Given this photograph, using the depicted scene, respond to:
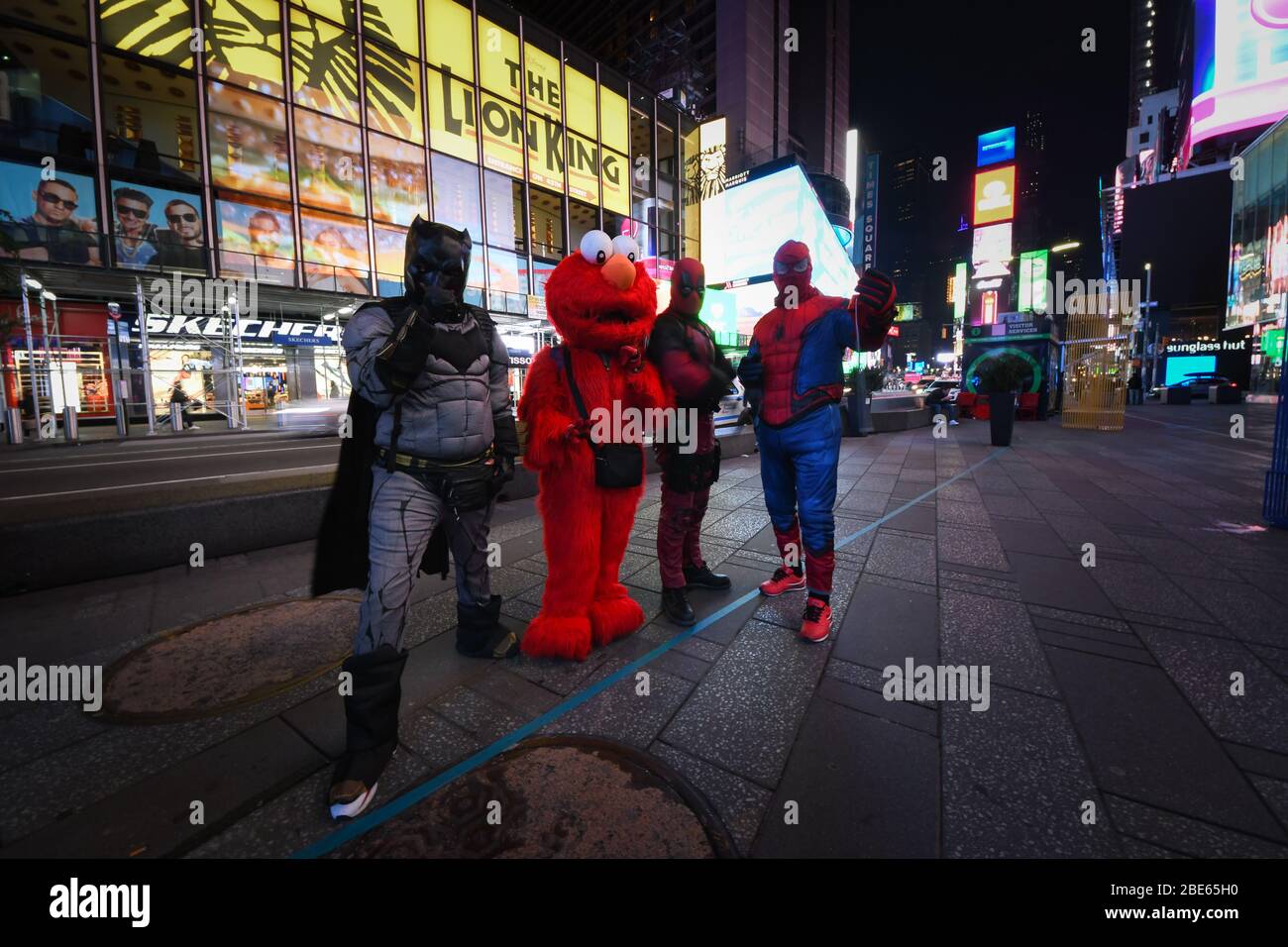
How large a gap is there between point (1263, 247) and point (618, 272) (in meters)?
34.2

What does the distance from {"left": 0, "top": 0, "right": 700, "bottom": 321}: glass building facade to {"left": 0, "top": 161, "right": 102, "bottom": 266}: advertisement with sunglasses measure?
4 centimetres

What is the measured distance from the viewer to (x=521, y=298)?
72.9 feet

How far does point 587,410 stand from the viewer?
8.82 feet

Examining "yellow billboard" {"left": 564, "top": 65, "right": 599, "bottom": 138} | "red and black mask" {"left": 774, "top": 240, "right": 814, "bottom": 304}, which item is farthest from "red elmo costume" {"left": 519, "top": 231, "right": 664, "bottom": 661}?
"yellow billboard" {"left": 564, "top": 65, "right": 599, "bottom": 138}

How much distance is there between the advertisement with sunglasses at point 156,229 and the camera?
575 inches

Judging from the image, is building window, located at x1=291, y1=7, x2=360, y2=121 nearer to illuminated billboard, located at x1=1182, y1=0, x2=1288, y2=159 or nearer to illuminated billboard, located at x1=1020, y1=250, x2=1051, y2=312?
illuminated billboard, located at x1=1020, y1=250, x2=1051, y2=312

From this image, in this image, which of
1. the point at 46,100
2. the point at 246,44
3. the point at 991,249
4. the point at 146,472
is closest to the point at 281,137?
the point at 246,44

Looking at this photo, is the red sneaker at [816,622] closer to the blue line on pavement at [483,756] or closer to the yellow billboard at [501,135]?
the blue line on pavement at [483,756]

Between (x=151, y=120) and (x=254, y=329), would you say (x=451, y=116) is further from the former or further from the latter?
(x=254, y=329)

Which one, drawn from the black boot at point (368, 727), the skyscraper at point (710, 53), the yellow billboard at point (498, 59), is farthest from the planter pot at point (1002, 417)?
the skyscraper at point (710, 53)

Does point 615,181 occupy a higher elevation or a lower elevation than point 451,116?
higher

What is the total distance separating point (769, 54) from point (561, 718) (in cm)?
6114
